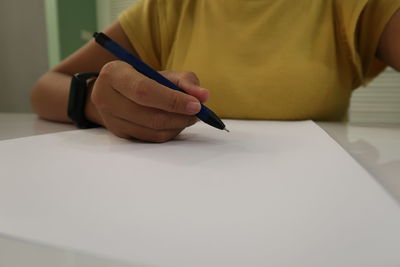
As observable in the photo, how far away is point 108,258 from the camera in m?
0.13

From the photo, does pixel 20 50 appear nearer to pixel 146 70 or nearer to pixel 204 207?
pixel 146 70

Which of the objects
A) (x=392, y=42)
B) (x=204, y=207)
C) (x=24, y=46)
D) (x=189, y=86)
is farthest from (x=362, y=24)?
(x=24, y=46)

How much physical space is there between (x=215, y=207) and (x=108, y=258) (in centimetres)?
6

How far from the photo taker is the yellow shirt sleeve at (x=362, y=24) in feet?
1.86

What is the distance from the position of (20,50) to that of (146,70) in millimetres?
1105

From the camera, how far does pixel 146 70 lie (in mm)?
369

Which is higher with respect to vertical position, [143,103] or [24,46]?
[143,103]

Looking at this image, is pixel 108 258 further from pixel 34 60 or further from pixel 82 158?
pixel 34 60

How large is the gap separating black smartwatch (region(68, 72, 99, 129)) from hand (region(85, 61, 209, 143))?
11 centimetres

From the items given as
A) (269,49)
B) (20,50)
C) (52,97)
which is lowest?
(20,50)

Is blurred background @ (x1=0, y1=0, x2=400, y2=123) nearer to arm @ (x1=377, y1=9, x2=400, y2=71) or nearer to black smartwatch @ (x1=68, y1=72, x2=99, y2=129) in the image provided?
arm @ (x1=377, y1=9, x2=400, y2=71)

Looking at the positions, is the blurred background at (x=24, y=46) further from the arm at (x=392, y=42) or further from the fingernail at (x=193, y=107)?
the fingernail at (x=193, y=107)

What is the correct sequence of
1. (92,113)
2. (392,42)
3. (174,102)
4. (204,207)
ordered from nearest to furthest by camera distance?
(204,207), (174,102), (92,113), (392,42)

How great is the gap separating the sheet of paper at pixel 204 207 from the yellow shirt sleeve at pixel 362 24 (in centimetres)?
38
